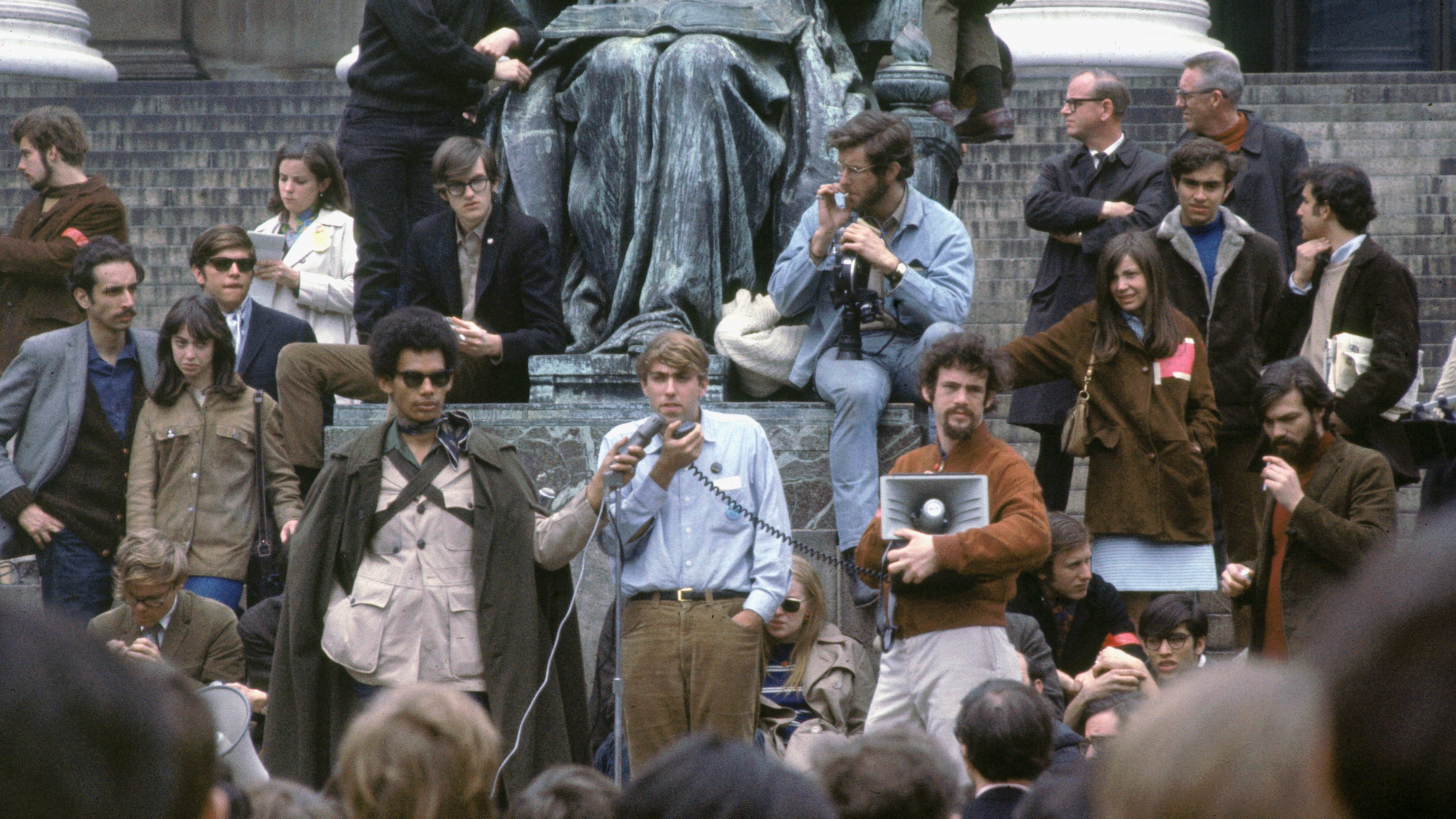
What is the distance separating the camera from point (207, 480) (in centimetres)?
659

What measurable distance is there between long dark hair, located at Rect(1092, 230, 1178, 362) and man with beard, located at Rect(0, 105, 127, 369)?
4.16 m

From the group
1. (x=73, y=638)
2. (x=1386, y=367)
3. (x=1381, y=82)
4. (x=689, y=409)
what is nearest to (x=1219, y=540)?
(x=1386, y=367)

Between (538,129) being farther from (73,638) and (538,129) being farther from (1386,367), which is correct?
(73,638)

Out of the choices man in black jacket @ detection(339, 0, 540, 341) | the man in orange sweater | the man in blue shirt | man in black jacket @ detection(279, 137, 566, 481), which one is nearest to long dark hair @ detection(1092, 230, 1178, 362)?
the man in orange sweater

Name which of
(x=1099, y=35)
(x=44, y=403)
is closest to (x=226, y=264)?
(x=44, y=403)

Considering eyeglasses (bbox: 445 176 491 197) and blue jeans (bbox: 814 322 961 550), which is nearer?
blue jeans (bbox: 814 322 961 550)

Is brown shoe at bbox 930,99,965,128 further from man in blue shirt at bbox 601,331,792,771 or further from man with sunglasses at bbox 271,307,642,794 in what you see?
man with sunglasses at bbox 271,307,642,794

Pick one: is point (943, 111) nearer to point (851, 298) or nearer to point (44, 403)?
point (851, 298)

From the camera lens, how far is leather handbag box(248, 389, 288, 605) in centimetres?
662

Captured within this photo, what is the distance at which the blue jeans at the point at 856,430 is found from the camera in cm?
661

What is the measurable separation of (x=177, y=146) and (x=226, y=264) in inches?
309

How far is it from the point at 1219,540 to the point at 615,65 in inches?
117

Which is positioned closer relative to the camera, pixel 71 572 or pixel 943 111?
pixel 71 572

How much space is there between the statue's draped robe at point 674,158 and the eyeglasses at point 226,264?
1144 mm
